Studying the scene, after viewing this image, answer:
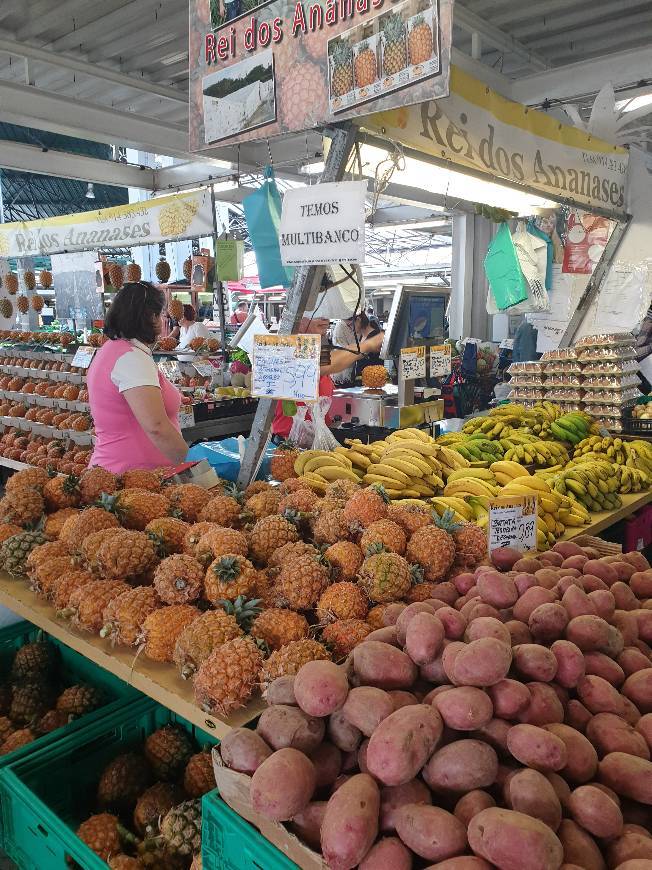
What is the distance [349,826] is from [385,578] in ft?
2.55

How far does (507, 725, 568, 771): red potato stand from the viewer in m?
1.09

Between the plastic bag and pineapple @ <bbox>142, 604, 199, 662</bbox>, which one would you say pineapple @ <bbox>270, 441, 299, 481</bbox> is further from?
pineapple @ <bbox>142, 604, 199, 662</bbox>

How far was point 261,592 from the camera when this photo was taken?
1831 mm

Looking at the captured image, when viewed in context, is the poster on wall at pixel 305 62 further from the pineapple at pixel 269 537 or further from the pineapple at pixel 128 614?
the pineapple at pixel 128 614

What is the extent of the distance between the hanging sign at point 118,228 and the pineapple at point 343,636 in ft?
16.6

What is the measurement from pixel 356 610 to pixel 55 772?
1.09 m

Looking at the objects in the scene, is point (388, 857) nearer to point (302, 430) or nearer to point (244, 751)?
point (244, 751)

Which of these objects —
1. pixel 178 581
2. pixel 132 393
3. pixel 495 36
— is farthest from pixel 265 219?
pixel 495 36

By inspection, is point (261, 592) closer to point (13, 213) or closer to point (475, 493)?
point (475, 493)

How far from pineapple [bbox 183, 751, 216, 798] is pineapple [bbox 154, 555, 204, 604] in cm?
53

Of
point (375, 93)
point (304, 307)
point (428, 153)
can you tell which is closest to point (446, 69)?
point (375, 93)

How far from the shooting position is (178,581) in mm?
1749

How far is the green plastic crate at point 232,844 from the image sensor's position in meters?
1.17

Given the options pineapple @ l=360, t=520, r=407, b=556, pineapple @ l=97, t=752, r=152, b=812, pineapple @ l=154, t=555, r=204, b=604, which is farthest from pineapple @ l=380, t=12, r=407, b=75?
pineapple @ l=97, t=752, r=152, b=812
